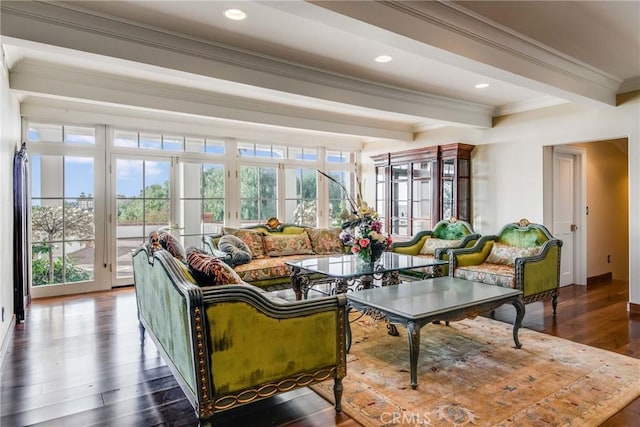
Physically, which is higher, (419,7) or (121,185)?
(419,7)

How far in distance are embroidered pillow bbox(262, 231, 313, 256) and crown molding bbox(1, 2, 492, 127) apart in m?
2.27

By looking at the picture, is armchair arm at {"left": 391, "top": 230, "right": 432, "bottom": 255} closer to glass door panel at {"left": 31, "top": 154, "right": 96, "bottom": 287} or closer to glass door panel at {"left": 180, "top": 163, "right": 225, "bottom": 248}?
glass door panel at {"left": 180, "top": 163, "right": 225, "bottom": 248}

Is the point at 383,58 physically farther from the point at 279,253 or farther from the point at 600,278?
the point at 600,278

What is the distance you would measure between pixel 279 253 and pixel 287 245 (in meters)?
0.19

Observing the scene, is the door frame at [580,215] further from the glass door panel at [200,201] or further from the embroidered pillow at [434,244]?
the glass door panel at [200,201]

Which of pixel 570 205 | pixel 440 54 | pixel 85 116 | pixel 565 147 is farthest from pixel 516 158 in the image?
pixel 85 116

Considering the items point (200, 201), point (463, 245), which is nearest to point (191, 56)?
point (200, 201)

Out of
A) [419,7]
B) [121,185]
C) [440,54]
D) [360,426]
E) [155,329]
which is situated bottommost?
[360,426]

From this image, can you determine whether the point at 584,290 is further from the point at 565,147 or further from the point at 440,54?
the point at 440,54

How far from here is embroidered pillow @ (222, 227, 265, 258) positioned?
523cm

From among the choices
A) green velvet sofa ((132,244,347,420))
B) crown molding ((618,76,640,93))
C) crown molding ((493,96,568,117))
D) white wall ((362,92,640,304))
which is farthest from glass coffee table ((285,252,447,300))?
crown molding ((618,76,640,93))

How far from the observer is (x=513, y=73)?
322 centimetres

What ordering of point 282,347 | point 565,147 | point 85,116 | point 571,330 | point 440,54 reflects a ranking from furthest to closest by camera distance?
point 565,147 → point 85,116 → point 571,330 → point 440,54 → point 282,347

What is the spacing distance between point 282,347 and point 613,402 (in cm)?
207
